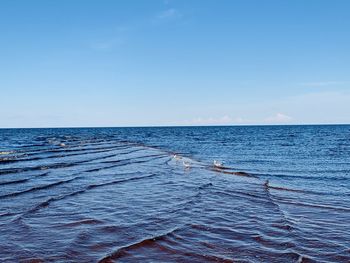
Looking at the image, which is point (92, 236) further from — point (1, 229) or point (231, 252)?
point (231, 252)

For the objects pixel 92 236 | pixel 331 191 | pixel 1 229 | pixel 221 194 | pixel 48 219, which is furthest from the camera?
pixel 331 191

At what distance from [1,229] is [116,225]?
310cm

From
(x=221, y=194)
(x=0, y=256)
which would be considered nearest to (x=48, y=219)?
(x=0, y=256)

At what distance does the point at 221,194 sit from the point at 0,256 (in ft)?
30.2

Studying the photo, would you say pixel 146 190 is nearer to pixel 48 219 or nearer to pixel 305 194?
pixel 48 219

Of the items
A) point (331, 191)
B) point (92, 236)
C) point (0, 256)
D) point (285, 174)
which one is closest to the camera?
point (0, 256)

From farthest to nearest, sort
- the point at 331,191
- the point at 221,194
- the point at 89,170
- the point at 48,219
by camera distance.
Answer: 1. the point at 89,170
2. the point at 331,191
3. the point at 221,194
4. the point at 48,219

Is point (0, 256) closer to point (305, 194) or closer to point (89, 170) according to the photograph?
point (305, 194)

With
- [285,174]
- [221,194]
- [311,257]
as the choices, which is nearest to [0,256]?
[311,257]

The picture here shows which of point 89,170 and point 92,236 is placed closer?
point 92,236

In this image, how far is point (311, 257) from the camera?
7.27 m

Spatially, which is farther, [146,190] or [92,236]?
[146,190]

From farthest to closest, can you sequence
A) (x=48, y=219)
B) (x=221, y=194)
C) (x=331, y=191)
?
1. (x=331, y=191)
2. (x=221, y=194)
3. (x=48, y=219)

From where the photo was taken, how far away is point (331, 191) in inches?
608
